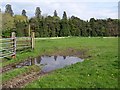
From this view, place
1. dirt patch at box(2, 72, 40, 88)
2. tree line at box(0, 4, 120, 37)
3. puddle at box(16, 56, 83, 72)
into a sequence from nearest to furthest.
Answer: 1. dirt patch at box(2, 72, 40, 88)
2. puddle at box(16, 56, 83, 72)
3. tree line at box(0, 4, 120, 37)

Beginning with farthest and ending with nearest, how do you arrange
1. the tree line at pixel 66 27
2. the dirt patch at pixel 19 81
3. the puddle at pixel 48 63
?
the tree line at pixel 66 27 → the puddle at pixel 48 63 → the dirt patch at pixel 19 81

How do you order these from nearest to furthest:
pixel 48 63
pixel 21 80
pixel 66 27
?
pixel 21 80 → pixel 48 63 → pixel 66 27

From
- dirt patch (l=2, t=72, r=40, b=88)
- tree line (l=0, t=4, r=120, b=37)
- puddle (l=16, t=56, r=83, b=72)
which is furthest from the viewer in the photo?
tree line (l=0, t=4, r=120, b=37)

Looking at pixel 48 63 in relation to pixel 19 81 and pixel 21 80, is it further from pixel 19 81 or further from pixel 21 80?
pixel 19 81

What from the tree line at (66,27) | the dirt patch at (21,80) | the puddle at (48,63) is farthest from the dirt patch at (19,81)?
the tree line at (66,27)

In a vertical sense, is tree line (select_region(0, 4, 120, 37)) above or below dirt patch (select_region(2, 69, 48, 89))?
above

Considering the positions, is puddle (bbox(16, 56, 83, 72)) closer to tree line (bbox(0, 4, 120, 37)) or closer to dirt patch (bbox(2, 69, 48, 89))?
dirt patch (bbox(2, 69, 48, 89))

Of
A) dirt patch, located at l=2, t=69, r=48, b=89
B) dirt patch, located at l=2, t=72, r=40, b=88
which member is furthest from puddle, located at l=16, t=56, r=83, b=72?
dirt patch, located at l=2, t=72, r=40, b=88

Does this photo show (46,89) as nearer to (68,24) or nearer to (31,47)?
(31,47)

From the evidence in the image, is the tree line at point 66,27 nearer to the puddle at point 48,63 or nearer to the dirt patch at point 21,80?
the puddle at point 48,63

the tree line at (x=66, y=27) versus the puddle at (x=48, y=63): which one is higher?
the tree line at (x=66, y=27)

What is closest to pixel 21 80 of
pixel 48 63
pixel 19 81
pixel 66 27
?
pixel 19 81

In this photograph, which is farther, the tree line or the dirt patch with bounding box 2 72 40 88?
the tree line

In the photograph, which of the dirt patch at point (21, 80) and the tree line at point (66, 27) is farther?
the tree line at point (66, 27)
